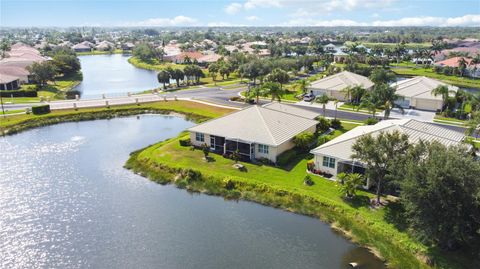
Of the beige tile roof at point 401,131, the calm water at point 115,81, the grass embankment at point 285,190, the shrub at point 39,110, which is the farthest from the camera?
A: the calm water at point 115,81

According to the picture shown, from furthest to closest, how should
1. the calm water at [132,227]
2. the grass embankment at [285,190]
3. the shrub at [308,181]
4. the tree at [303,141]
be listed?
the tree at [303,141] → the shrub at [308,181] → the grass embankment at [285,190] → the calm water at [132,227]

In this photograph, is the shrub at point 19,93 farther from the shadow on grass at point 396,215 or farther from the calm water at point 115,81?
the shadow on grass at point 396,215

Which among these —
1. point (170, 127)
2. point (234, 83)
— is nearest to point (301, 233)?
point (170, 127)

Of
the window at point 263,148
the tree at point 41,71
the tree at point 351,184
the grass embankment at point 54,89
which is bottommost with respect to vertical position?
the tree at point 351,184

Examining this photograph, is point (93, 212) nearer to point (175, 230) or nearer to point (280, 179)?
point (175, 230)

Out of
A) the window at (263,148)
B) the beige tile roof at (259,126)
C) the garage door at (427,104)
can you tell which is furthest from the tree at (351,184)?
the garage door at (427,104)

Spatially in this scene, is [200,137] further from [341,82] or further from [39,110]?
[341,82]
